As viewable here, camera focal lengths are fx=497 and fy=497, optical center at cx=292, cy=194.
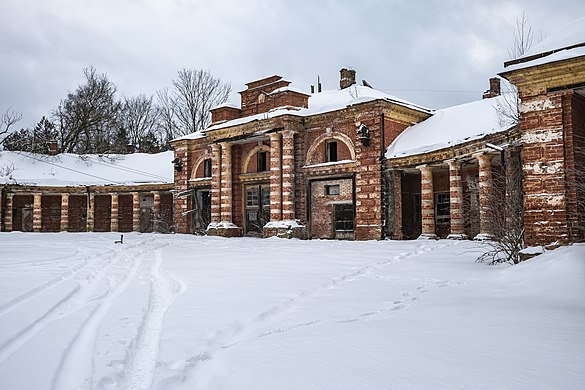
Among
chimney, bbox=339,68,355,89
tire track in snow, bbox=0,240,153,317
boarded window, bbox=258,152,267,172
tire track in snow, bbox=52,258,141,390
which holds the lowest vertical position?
tire track in snow, bbox=52,258,141,390

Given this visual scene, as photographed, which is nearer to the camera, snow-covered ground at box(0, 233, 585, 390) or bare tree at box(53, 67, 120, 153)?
snow-covered ground at box(0, 233, 585, 390)

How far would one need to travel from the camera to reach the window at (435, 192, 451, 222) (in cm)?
2439

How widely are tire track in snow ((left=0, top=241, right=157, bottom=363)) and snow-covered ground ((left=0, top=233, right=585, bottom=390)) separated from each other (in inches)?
1.2

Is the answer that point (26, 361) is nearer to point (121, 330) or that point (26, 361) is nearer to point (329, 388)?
point (121, 330)

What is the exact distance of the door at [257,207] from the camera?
29.0 meters

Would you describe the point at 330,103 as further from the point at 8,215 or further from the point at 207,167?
the point at 8,215

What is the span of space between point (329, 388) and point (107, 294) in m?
5.59

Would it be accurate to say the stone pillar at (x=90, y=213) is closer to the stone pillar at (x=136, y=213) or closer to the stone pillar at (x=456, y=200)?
the stone pillar at (x=136, y=213)

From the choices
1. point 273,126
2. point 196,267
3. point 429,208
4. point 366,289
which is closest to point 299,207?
point 273,126

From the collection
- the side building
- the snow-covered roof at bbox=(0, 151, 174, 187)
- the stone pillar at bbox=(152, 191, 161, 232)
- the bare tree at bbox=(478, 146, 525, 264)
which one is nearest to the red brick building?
the stone pillar at bbox=(152, 191, 161, 232)

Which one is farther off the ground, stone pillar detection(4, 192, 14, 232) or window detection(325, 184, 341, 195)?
window detection(325, 184, 341, 195)

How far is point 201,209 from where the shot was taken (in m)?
32.8

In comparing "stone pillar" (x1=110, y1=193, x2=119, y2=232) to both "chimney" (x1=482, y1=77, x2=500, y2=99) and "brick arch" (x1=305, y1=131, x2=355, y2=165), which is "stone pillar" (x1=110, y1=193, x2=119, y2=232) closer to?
"brick arch" (x1=305, y1=131, x2=355, y2=165)

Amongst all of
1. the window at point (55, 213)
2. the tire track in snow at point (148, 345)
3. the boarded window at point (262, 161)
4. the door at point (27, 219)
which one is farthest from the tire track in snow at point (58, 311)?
the door at point (27, 219)
